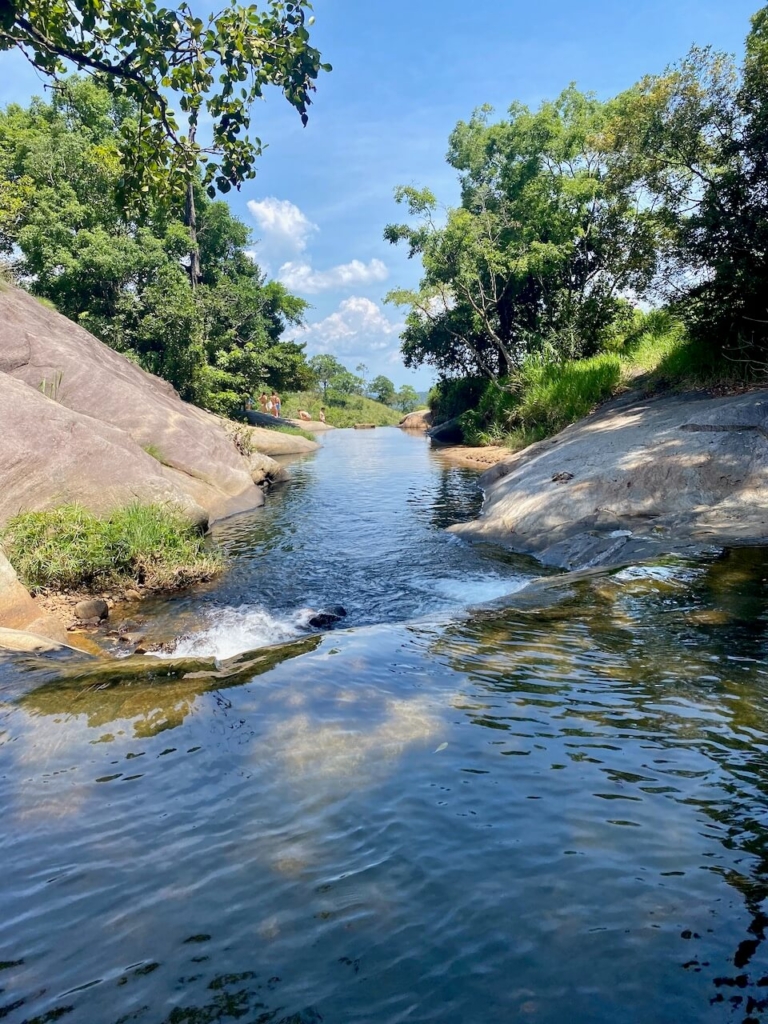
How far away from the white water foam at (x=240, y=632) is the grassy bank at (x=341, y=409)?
5073 cm

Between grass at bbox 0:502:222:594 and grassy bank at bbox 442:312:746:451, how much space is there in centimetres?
1112

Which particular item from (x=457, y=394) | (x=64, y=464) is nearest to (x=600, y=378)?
(x=64, y=464)

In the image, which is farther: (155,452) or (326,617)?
(155,452)

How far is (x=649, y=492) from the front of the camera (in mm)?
10375

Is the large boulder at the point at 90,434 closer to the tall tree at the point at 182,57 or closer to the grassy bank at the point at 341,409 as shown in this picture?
the tall tree at the point at 182,57

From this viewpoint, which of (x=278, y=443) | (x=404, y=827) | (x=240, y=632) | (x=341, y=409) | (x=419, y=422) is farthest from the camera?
(x=341, y=409)

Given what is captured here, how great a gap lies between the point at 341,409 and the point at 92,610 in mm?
77458

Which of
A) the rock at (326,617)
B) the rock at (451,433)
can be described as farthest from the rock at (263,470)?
the rock at (451,433)

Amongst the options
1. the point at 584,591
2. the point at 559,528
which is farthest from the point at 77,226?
the point at 584,591

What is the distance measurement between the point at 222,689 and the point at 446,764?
2.01 meters

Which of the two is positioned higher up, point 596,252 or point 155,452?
point 596,252

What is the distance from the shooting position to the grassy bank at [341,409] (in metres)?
71.8

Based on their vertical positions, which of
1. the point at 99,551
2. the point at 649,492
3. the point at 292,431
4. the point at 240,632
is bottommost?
the point at 240,632

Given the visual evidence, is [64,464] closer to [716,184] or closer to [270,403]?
[716,184]
